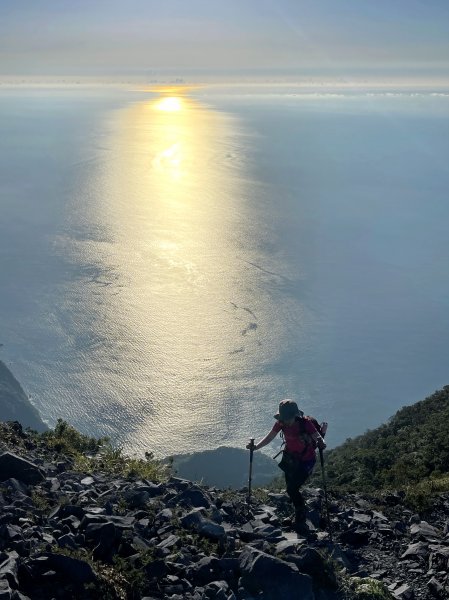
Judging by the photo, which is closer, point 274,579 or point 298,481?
point 274,579

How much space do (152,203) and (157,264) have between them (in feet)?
145

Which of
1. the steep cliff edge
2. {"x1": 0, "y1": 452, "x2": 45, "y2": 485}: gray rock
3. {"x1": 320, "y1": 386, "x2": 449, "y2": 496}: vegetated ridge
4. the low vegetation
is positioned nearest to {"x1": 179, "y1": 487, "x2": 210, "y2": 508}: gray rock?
the low vegetation

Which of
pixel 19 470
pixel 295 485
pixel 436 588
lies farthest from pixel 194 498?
pixel 436 588

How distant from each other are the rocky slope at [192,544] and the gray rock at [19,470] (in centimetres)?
1

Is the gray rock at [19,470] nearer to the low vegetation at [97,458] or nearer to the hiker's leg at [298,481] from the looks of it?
the low vegetation at [97,458]

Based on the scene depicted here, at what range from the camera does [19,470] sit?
1015 centimetres

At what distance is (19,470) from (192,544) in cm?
305

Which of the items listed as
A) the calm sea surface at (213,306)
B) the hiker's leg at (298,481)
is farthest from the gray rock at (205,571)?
the calm sea surface at (213,306)

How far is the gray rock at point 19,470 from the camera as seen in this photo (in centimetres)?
1007

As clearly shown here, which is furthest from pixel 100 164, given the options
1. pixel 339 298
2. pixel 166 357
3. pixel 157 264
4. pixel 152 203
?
pixel 166 357

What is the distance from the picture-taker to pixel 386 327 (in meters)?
87.9

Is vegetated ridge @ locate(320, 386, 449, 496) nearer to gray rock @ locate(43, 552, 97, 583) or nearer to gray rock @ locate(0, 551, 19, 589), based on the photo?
gray rock @ locate(43, 552, 97, 583)

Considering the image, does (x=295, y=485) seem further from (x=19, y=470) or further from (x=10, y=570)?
(x=10, y=570)

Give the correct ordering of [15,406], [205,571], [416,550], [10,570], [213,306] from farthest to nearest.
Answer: [213,306] → [15,406] → [416,550] → [205,571] → [10,570]
